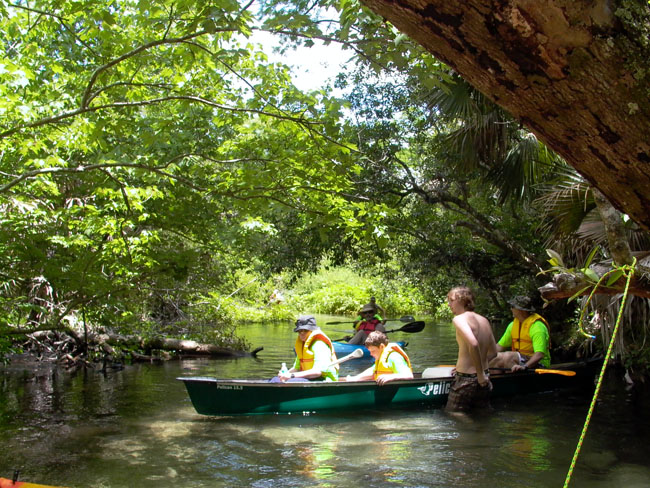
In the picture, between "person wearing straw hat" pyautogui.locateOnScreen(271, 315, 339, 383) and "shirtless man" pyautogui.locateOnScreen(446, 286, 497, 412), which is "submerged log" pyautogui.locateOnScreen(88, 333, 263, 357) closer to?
"person wearing straw hat" pyautogui.locateOnScreen(271, 315, 339, 383)

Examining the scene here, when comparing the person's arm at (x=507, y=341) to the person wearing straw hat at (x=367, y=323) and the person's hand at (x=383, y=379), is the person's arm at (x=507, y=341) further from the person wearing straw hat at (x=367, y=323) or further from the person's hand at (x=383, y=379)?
the person wearing straw hat at (x=367, y=323)

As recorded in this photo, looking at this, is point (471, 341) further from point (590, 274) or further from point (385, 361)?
point (590, 274)

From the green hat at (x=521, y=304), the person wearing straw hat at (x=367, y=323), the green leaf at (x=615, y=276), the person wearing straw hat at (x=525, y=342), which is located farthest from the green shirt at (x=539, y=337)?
the green leaf at (x=615, y=276)

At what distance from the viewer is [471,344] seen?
795 cm

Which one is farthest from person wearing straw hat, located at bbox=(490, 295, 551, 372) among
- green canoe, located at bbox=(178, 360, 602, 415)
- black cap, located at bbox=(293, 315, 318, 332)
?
black cap, located at bbox=(293, 315, 318, 332)

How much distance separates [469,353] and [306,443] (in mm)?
2414

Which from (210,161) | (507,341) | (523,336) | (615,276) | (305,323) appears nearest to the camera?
(615,276)

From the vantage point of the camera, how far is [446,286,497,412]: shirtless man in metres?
7.88

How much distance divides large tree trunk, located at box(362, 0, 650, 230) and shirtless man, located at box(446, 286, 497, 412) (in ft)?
20.1

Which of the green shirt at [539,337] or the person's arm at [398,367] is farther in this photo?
the green shirt at [539,337]

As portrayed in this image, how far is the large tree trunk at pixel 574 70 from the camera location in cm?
159

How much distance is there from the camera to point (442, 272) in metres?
16.5

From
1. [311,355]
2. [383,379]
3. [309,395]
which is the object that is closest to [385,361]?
[383,379]

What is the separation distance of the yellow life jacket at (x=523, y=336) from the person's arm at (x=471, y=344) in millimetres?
2156
